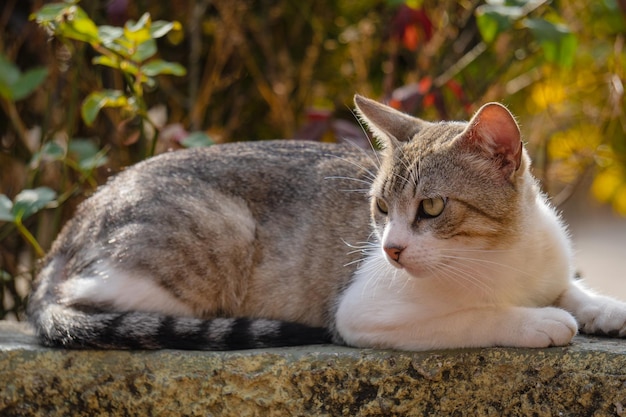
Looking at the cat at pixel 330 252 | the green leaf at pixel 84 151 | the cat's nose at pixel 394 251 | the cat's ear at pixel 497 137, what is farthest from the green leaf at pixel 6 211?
the cat's ear at pixel 497 137

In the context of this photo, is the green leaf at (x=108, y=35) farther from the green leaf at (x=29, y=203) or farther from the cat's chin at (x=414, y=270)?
the cat's chin at (x=414, y=270)

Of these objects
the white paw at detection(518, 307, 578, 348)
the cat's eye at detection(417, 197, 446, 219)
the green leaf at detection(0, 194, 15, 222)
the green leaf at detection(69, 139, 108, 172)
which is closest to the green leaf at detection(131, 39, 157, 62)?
the green leaf at detection(69, 139, 108, 172)

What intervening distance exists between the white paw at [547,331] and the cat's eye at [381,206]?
71cm

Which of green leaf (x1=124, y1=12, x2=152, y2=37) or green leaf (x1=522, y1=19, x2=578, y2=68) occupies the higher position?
green leaf (x1=522, y1=19, x2=578, y2=68)

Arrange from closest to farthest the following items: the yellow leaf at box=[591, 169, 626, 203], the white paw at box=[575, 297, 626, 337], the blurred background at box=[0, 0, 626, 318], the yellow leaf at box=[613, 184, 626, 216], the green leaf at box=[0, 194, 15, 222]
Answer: the white paw at box=[575, 297, 626, 337] → the green leaf at box=[0, 194, 15, 222] → the blurred background at box=[0, 0, 626, 318] → the yellow leaf at box=[591, 169, 626, 203] → the yellow leaf at box=[613, 184, 626, 216]

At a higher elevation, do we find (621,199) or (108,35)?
(108,35)

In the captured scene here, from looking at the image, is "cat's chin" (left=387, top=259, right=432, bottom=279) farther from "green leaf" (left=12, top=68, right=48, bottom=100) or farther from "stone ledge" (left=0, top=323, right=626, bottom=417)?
"green leaf" (left=12, top=68, right=48, bottom=100)

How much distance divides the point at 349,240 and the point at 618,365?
132 centimetres

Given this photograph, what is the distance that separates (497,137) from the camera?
3188 mm

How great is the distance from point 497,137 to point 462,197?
0.26 metres

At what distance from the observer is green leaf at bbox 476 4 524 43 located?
4.28 meters

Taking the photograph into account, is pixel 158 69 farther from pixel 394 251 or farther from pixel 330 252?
pixel 394 251

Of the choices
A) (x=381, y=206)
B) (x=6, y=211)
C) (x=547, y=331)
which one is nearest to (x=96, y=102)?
(x=6, y=211)

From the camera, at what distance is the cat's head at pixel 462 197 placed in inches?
124
